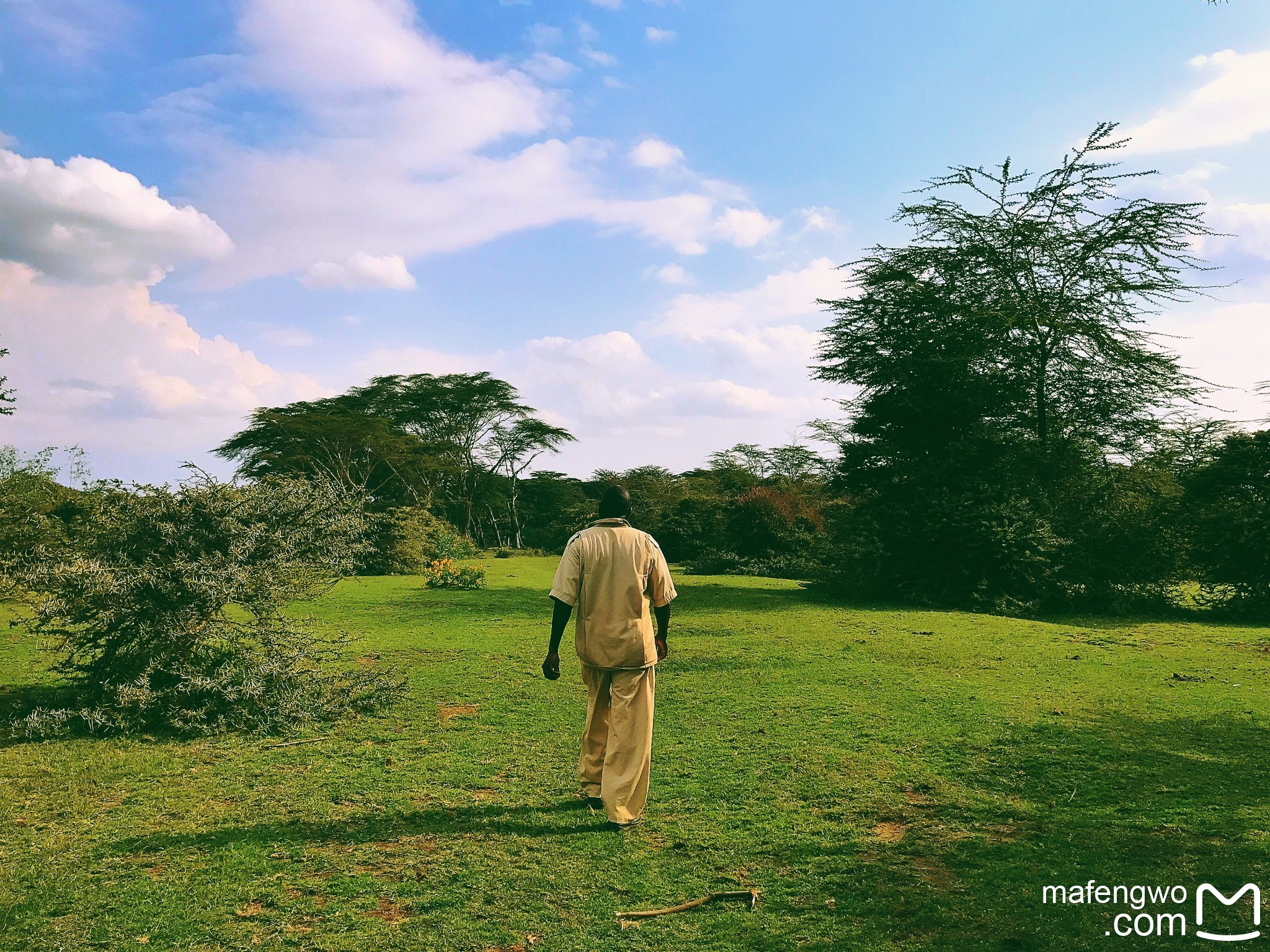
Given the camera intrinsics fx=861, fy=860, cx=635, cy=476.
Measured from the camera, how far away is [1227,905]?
11.4ft

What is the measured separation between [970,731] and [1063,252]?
45.9ft

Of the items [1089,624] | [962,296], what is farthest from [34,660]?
[962,296]

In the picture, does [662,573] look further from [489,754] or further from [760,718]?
[760,718]

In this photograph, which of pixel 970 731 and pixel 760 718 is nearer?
pixel 970 731

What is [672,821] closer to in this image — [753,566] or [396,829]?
[396,829]

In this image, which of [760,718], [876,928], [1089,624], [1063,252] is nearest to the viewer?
[876,928]

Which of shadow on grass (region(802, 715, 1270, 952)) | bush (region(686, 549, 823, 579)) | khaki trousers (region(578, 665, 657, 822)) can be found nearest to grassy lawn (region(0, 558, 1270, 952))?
shadow on grass (region(802, 715, 1270, 952))

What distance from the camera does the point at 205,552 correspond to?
6.75m

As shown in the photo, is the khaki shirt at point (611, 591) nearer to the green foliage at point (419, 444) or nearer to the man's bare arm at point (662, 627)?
the man's bare arm at point (662, 627)

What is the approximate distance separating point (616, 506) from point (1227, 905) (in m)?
3.33

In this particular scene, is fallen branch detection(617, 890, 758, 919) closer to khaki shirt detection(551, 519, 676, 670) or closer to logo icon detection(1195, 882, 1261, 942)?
khaki shirt detection(551, 519, 676, 670)

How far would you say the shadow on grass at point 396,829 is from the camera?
4273mm

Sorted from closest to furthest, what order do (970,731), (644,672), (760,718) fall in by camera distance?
(644,672)
(970,731)
(760,718)

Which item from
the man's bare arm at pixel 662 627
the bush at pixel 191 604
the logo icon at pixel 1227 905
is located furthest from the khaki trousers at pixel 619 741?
the bush at pixel 191 604
